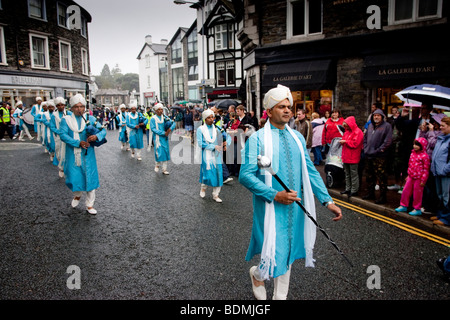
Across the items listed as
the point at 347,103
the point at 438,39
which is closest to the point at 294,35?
the point at 347,103

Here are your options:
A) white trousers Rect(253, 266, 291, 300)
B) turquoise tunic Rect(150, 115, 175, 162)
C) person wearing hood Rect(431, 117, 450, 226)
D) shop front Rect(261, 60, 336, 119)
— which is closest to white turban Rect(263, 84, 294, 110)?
white trousers Rect(253, 266, 291, 300)

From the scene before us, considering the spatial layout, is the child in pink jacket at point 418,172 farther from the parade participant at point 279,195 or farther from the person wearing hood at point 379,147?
the parade participant at point 279,195

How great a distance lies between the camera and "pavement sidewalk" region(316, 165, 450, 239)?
5.58m

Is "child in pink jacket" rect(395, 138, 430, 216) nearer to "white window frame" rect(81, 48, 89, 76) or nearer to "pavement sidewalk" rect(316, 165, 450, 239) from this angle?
"pavement sidewalk" rect(316, 165, 450, 239)

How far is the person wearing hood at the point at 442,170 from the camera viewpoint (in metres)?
5.66

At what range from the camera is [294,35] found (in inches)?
647

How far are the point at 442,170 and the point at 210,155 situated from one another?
14.8 feet

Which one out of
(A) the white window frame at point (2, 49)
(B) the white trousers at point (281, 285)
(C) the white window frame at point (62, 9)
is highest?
(C) the white window frame at point (62, 9)

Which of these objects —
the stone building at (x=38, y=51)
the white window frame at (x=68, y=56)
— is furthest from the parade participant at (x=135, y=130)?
the white window frame at (x=68, y=56)

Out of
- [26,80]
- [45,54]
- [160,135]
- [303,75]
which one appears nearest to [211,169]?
[160,135]

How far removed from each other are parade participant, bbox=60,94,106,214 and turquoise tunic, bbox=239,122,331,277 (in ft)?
14.1

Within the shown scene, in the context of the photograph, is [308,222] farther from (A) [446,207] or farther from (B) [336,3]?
(B) [336,3]

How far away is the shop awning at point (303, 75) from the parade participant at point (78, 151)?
37.6 feet

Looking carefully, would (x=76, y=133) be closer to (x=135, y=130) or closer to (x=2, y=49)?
(x=135, y=130)
